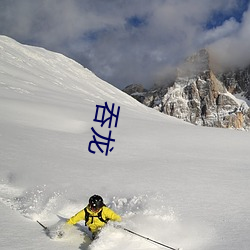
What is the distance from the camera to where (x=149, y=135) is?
15086 millimetres

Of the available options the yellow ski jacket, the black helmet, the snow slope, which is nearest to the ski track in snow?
the snow slope

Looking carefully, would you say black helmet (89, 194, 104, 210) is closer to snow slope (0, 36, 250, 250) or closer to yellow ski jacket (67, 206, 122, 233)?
yellow ski jacket (67, 206, 122, 233)

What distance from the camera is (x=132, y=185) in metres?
8.20

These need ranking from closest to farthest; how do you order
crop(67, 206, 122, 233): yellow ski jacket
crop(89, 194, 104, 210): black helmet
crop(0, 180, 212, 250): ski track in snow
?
crop(0, 180, 212, 250): ski track in snow < crop(89, 194, 104, 210): black helmet < crop(67, 206, 122, 233): yellow ski jacket

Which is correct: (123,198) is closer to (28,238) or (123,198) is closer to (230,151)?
(28,238)

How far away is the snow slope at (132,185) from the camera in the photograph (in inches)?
219

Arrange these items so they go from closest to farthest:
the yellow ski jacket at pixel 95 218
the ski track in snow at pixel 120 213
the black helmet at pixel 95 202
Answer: the ski track in snow at pixel 120 213 → the black helmet at pixel 95 202 → the yellow ski jacket at pixel 95 218

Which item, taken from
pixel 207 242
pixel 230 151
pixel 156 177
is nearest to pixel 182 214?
pixel 207 242

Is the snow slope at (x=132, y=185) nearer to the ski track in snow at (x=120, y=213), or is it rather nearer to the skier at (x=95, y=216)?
the ski track in snow at (x=120, y=213)

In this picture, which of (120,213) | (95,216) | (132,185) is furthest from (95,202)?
(132,185)

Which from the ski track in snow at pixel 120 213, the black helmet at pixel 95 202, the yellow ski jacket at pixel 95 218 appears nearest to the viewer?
the ski track in snow at pixel 120 213

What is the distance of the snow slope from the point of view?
5570 millimetres

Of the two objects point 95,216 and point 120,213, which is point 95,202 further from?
point 120,213

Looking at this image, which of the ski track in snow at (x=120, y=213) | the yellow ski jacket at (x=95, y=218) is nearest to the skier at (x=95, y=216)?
the yellow ski jacket at (x=95, y=218)
